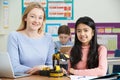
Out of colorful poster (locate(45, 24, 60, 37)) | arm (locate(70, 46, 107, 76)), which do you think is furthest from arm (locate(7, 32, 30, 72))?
colorful poster (locate(45, 24, 60, 37))

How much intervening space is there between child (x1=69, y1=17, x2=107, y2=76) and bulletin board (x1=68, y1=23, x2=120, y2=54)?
2363mm

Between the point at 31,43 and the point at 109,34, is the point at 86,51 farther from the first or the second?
the point at 109,34

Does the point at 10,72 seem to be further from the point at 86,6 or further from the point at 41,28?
the point at 86,6

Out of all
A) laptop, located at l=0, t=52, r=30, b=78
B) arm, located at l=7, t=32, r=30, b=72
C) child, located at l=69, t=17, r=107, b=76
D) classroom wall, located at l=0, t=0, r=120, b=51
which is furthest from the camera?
classroom wall, located at l=0, t=0, r=120, b=51

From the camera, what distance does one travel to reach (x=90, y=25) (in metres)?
2.47

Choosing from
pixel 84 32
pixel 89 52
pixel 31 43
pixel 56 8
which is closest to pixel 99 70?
pixel 89 52

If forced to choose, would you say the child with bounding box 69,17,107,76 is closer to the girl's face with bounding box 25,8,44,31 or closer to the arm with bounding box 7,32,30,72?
the girl's face with bounding box 25,8,44,31

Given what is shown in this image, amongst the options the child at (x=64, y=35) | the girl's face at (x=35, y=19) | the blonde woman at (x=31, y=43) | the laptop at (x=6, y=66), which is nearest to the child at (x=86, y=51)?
the blonde woman at (x=31, y=43)

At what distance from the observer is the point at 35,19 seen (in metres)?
2.33

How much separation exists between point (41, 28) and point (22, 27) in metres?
0.18

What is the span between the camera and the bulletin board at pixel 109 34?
486cm

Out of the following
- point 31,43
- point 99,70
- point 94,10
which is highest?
point 94,10

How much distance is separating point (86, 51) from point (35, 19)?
57cm

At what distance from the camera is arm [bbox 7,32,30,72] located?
6.90 ft
